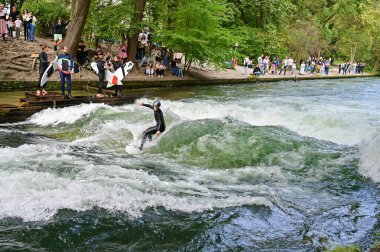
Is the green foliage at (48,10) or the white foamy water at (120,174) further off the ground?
the green foliage at (48,10)

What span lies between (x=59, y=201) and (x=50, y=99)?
860 cm

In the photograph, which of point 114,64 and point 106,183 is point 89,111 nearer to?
point 114,64

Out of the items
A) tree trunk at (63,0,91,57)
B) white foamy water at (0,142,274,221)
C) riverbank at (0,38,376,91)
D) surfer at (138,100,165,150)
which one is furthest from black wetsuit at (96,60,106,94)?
white foamy water at (0,142,274,221)

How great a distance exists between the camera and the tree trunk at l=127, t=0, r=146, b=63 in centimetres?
2269

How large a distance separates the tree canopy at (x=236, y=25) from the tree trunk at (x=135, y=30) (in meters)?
0.05

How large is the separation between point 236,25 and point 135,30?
1547 cm

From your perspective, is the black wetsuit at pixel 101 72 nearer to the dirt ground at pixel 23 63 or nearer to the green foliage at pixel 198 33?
the dirt ground at pixel 23 63

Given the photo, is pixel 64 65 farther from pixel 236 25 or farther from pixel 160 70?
pixel 236 25

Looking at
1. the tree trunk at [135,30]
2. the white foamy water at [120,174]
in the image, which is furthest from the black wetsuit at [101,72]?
the tree trunk at [135,30]

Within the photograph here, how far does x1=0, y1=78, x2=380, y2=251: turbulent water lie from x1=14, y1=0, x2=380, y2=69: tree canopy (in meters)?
9.67

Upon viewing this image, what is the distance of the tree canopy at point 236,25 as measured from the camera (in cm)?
2367

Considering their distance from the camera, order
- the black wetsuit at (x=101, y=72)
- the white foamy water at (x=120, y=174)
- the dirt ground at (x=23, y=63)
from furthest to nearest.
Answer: the dirt ground at (x=23, y=63) → the black wetsuit at (x=101, y=72) → the white foamy water at (x=120, y=174)

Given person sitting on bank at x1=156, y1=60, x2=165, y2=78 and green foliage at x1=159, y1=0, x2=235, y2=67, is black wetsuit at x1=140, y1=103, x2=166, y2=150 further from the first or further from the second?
person sitting on bank at x1=156, y1=60, x2=165, y2=78

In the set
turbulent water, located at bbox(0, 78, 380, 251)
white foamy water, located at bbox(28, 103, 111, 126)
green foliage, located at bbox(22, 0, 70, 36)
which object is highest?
green foliage, located at bbox(22, 0, 70, 36)
